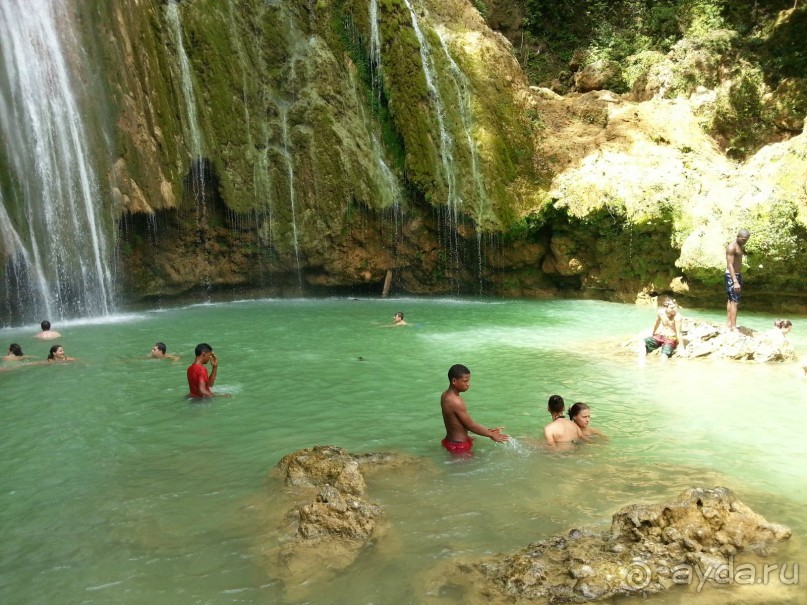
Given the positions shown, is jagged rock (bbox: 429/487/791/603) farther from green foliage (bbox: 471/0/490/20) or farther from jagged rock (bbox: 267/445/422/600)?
green foliage (bbox: 471/0/490/20)

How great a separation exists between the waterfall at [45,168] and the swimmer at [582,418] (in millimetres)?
13289

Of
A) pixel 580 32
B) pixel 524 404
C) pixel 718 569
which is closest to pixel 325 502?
pixel 718 569

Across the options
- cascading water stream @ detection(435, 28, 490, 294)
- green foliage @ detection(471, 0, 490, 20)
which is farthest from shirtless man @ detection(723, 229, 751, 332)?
green foliage @ detection(471, 0, 490, 20)

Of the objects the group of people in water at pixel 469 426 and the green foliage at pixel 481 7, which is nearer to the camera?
the group of people in water at pixel 469 426

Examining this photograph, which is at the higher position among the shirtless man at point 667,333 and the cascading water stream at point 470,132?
the cascading water stream at point 470,132

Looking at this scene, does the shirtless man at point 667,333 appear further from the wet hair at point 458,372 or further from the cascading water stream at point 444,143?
the cascading water stream at point 444,143

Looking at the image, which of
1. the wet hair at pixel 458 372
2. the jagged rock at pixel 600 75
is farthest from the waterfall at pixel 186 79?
the jagged rock at pixel 600 75

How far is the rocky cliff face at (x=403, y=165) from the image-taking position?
17562mm

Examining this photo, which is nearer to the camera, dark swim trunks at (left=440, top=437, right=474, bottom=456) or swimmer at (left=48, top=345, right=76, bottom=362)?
dark swim trunks at (left=440, top=437, right=474, bottom=456)

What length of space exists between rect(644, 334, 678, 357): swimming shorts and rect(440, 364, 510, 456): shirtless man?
611cm

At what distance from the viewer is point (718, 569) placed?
4.03 meters

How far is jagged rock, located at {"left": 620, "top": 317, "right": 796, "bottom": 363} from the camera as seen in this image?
10.8 meters

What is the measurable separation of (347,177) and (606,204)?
27.2 ft

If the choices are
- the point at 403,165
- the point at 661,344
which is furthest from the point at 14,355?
the point at 403,165
